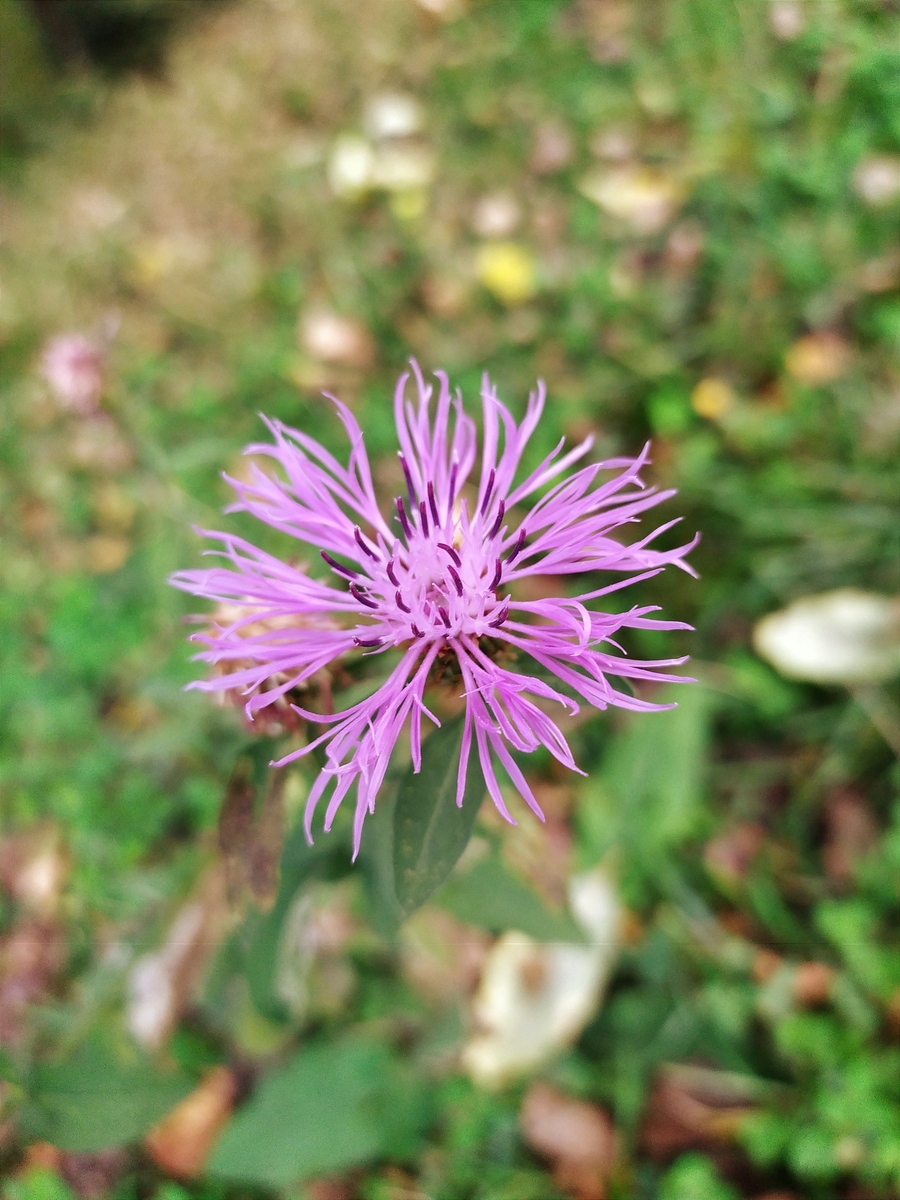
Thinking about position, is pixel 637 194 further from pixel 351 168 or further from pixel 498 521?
pixel 498 521

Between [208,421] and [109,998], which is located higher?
[208,421]

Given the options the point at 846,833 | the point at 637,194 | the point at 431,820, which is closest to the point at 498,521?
the point at 431,820

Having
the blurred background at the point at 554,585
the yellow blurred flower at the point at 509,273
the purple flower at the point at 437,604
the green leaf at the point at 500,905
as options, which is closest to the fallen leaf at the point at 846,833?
the blurred background at the point at 554,585

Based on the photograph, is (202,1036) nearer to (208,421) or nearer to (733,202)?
(208,421)

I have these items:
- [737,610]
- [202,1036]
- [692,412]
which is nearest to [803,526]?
[737,610]

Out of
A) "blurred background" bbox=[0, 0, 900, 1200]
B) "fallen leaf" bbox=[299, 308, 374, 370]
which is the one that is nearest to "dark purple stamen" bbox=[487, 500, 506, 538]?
"blurred background" bbox=[0, 0, 900, 1200]

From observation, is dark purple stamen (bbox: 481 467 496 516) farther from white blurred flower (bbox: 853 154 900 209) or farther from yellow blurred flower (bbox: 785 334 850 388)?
white blurred flower (bbox: 853 154 900 209)

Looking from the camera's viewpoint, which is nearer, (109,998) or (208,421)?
(109,998)
